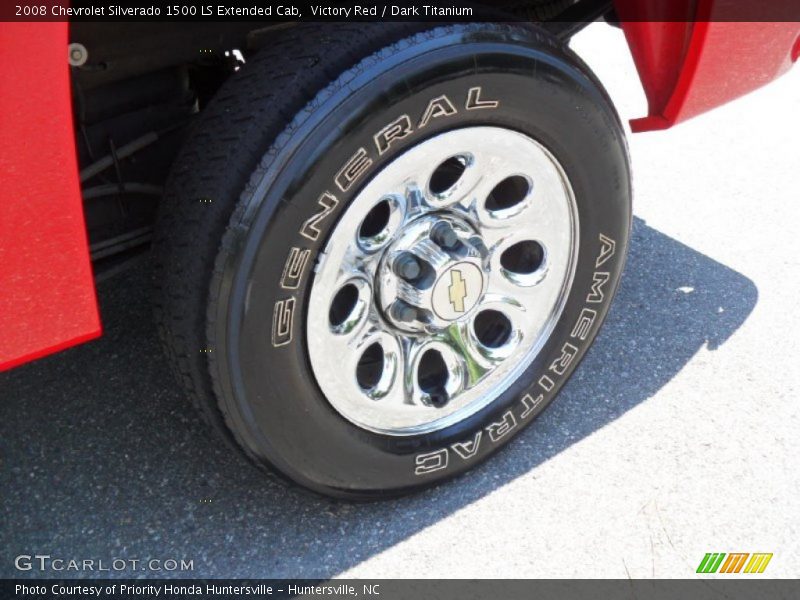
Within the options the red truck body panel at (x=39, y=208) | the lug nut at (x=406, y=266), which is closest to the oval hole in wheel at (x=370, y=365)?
the lug nut at (x=406, y=266)

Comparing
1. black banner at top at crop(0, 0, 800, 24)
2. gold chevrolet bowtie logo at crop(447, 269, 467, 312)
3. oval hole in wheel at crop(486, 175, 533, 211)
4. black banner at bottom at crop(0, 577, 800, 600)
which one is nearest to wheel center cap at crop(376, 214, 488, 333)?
gold chevrolet bowtie logo at crop(447, 269, 467, 312)

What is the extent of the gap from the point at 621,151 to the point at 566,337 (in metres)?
0.45

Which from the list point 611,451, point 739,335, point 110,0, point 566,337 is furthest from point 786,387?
point 110,0

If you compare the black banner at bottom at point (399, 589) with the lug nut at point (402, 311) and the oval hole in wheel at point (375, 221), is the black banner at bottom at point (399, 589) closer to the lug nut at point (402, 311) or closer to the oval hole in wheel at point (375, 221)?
the lug nut at point (402, 311)

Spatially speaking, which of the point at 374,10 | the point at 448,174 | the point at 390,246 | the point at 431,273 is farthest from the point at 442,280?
the point at 374,10

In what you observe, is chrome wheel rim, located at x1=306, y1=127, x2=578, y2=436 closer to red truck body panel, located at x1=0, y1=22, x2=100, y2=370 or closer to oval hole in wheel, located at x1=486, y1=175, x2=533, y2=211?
oval hole in wheel, located at x1=486, y1=175, x2=533, y2=211

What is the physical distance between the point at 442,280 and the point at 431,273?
3cm

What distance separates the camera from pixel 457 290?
1.90 meters

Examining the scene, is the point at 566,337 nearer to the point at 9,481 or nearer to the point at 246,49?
the point at 246,49

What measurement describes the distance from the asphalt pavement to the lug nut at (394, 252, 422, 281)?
49 cm

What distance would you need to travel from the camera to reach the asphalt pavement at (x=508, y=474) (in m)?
1.93

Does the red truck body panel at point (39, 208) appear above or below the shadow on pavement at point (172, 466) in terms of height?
above

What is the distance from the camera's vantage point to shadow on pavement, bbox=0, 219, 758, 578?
1915 millimetres

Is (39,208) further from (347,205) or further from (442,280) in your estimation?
(442,280)
